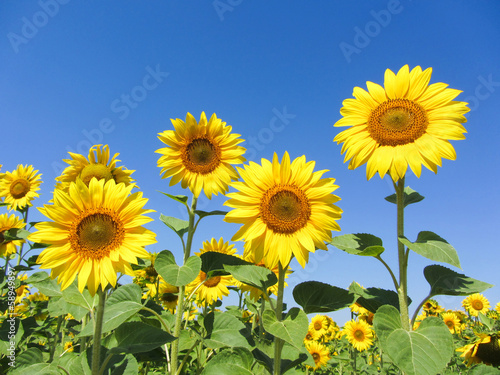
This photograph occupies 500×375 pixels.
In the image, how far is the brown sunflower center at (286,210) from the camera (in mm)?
3092

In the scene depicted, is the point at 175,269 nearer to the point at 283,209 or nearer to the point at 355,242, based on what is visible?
the point at 283,209

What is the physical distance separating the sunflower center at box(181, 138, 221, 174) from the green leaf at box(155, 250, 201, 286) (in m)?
1.06

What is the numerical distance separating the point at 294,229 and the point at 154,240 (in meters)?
1.13

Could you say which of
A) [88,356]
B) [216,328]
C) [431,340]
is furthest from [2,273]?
[431,340]

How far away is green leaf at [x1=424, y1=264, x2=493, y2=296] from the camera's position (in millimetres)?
2846

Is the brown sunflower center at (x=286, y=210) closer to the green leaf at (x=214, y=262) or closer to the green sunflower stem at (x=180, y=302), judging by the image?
the green leaf at (x=214, y=262)

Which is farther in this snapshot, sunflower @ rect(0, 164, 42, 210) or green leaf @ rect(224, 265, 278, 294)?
sunflower @ rect(0, 164, 42, 210)

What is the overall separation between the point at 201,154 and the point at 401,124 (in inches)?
81.8

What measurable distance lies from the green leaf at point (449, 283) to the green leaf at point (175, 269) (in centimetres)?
193

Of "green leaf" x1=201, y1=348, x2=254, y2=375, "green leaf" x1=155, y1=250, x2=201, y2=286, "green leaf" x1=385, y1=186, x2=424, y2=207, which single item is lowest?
"green leaf" x1=201, y1=348, x2=254, y2=375

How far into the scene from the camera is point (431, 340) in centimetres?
261

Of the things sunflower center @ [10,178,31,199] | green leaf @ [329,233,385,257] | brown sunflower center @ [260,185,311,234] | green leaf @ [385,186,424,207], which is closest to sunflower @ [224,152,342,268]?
brown sunflower center @ [260,185,311,234]

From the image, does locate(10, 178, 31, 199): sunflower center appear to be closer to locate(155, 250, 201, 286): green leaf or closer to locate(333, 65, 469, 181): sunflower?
locate(155, 250, 201, 286): green leaf

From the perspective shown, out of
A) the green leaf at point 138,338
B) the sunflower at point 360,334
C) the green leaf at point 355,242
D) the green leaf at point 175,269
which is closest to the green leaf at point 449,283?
the green leaf at point 355,242
